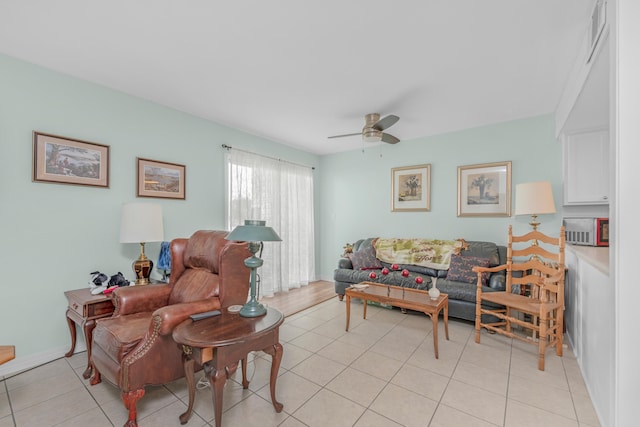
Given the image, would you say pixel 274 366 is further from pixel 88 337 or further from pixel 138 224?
pixel 138 224

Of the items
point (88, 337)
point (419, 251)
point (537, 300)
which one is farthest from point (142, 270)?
point (537, 300)

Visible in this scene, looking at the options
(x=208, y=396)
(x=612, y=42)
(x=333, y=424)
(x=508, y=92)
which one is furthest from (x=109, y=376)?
(x=508, y=92)

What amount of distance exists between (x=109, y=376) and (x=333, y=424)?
1.46m

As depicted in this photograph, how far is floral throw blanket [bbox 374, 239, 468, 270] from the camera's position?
152 inches

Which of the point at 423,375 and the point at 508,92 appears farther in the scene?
the point at 508,92

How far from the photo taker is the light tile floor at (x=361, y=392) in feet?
5.68

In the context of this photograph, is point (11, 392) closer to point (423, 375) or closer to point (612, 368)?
point (423, 375)

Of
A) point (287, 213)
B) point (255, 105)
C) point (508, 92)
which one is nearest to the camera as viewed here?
point (508, 92)

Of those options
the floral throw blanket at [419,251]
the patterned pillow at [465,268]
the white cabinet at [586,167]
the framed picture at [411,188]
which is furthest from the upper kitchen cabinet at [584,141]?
the framed picture at [411,188]

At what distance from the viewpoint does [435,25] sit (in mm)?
1899

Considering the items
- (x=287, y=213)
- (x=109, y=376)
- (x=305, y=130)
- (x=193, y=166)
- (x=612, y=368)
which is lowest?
(x=109, y=376)

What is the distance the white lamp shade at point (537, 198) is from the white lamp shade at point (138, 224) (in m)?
3.94

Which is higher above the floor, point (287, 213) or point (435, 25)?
point (435, 25)

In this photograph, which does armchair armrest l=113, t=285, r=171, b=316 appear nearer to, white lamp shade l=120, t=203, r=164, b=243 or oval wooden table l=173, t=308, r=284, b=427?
white lamp shade l=120, t=203, r=164, b=243
